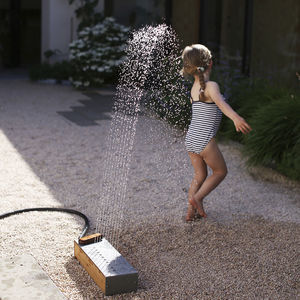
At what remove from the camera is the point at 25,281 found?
276cm

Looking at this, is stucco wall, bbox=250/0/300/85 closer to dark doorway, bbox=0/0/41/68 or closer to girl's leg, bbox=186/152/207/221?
girl's leg, bbox=186/152/207/221

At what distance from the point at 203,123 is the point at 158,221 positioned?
78 centimetres

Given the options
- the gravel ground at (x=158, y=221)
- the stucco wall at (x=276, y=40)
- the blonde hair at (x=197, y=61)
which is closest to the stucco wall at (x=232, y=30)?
the stucco wall at (x=276, y=40)

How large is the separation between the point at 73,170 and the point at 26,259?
2.11 m

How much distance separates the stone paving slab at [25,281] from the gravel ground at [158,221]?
0.09 meters

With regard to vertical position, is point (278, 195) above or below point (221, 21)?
below

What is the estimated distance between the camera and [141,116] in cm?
725

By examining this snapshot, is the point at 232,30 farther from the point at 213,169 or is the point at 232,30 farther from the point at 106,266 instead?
the point at 106,266

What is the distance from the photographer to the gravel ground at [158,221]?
2.92 metres

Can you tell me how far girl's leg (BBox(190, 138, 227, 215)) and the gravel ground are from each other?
19 centimetres

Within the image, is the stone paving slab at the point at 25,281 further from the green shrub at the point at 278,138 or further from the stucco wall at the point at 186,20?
the stucco wall at the point at 186,20

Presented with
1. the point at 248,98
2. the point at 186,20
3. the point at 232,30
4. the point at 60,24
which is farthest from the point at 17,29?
the point at 248,98

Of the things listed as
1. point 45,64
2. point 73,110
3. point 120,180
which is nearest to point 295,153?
point 120,180

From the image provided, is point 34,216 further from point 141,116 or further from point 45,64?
point 45,64
